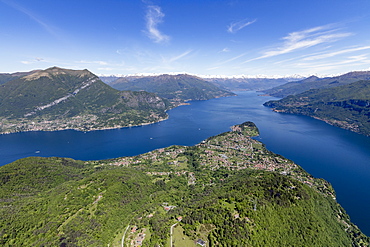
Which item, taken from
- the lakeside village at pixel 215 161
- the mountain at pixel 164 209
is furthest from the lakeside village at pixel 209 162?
the mountain at pixel 164 209

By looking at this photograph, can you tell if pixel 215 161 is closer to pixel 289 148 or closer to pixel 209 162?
pixel 209 162

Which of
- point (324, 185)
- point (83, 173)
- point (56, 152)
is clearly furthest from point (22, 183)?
point (324, 185)

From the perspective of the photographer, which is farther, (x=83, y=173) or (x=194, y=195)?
(x=83, y=173)

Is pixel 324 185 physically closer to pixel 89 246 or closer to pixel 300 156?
pixel 300 156

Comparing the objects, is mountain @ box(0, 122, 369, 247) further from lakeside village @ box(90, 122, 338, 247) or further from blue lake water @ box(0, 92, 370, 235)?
blue lake water @ box(0, 92, 370, 235)

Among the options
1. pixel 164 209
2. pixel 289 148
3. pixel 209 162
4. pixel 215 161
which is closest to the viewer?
pixel 164 209

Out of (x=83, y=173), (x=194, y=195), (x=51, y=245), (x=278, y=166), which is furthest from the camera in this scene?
(x=278, y=166)

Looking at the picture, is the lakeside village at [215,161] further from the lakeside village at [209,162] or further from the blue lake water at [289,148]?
the blue lake water at [289,148]

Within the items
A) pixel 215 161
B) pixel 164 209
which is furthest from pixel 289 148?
pixel 164 209

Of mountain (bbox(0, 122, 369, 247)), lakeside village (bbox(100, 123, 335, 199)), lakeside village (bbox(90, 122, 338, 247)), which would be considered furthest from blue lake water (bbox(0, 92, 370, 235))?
mountain (bbox(0, 122, 369, 247))
